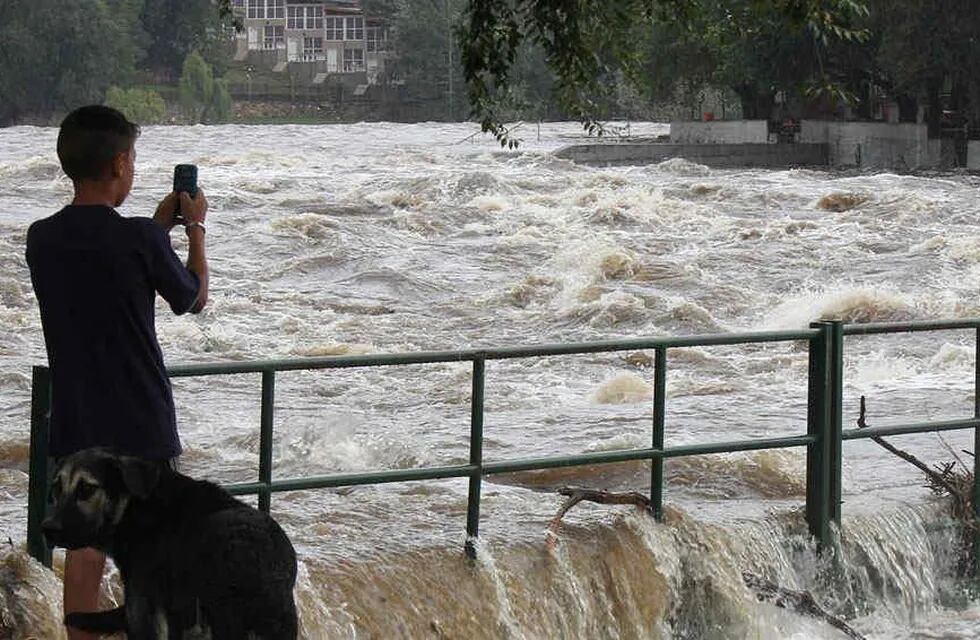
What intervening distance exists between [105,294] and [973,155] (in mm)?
53891

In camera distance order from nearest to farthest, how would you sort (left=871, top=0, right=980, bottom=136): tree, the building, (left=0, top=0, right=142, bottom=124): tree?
(left=871, top=0, right=980, bottom=136): tree, (left=0, top=0, right=142, bottom=124): tree, the building

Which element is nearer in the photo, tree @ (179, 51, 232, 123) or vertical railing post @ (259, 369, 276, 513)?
vertical railing post @ (259, 369, 276, 513)

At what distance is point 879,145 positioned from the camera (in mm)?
61219

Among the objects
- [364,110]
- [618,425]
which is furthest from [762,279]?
[364,110]

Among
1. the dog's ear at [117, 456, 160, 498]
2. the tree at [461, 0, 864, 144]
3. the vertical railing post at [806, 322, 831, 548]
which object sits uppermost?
the tree at [461, 0, 864, 144]

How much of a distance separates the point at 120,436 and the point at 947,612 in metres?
5.37

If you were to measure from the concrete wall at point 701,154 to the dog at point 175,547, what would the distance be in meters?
52.5

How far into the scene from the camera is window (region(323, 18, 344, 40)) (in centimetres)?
15125

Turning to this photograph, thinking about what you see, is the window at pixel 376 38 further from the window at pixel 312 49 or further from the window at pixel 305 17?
the window at pixel 305 17

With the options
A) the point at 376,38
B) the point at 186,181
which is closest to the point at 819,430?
the point at 186,181

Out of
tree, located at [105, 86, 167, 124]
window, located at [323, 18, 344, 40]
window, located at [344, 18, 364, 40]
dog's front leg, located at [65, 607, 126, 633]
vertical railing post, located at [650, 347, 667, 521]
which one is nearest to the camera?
dog's front leg, located at [65, 607, 126, 633]

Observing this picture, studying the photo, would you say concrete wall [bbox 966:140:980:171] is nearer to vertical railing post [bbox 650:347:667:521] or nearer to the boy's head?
vertical railing post [bbox 650:347:667:521]

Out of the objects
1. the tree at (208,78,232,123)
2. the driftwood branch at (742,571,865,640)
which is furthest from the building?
the driftwood branch at (742,571,865,640)

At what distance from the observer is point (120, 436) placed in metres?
4.66
